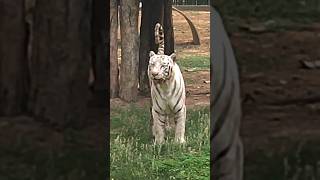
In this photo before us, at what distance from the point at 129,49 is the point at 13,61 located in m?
7.59

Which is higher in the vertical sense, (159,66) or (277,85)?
(277,85)

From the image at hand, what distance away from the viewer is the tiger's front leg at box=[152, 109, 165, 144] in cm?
690

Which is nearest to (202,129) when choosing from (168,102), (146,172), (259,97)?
(168,102)

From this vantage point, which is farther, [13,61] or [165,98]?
[165,98]

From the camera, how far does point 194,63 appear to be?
47.6 ft

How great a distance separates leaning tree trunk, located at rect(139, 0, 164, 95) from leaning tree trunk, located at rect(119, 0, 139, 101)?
1.69ft

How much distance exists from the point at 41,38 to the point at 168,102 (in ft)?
16.8

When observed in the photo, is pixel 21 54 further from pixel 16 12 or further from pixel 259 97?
pixel 259 97

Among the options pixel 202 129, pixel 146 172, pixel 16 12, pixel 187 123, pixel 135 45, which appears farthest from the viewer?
pixel 135 45

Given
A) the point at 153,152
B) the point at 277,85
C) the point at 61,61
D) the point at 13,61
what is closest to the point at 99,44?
the point at 61,61

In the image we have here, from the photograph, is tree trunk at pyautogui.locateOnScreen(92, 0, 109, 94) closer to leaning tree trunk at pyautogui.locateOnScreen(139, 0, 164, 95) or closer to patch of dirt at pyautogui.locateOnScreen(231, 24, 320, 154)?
patch of dirt at pyautogui.locateOnScreen(231, 24, 320, 154)

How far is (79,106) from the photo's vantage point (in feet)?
7.68

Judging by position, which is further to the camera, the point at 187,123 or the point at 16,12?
the point at 187,123

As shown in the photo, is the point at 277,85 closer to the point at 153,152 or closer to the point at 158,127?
the point at 153,152
